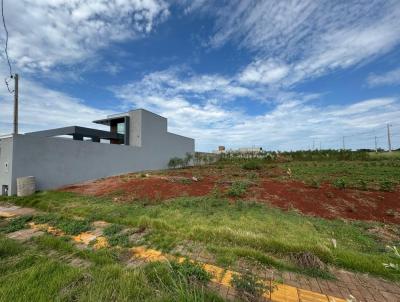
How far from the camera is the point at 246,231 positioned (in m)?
3.82

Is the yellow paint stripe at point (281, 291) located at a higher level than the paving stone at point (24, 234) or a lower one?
lower

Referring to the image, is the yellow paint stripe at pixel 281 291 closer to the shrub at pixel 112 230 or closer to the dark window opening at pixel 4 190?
the shrub at pixel 112 230

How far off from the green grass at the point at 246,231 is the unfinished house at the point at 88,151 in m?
4.17

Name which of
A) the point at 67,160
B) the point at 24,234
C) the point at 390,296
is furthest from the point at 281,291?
the point at 67,160

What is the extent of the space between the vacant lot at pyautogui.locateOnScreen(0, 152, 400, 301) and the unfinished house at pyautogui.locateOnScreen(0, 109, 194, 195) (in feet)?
7.80

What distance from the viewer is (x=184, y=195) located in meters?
6.91

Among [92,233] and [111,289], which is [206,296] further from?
[92,233]

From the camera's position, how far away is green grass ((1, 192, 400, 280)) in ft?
9.65

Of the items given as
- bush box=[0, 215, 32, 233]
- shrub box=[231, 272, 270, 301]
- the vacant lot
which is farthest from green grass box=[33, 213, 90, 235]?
shrub box=[231, 272, 270, 301]

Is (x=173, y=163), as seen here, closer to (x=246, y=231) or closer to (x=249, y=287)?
(x=246, y=231)

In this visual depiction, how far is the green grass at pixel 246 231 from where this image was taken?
9.65ft

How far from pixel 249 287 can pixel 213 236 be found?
1499 millimetres

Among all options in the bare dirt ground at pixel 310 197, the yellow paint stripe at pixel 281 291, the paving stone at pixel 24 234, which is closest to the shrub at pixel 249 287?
the yellow paint stripe at pixel 281 291

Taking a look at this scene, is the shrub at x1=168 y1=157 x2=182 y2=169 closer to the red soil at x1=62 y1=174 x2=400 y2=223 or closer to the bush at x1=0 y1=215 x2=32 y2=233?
the red soil at x1=62 y1=174 x2=400 y2=223
